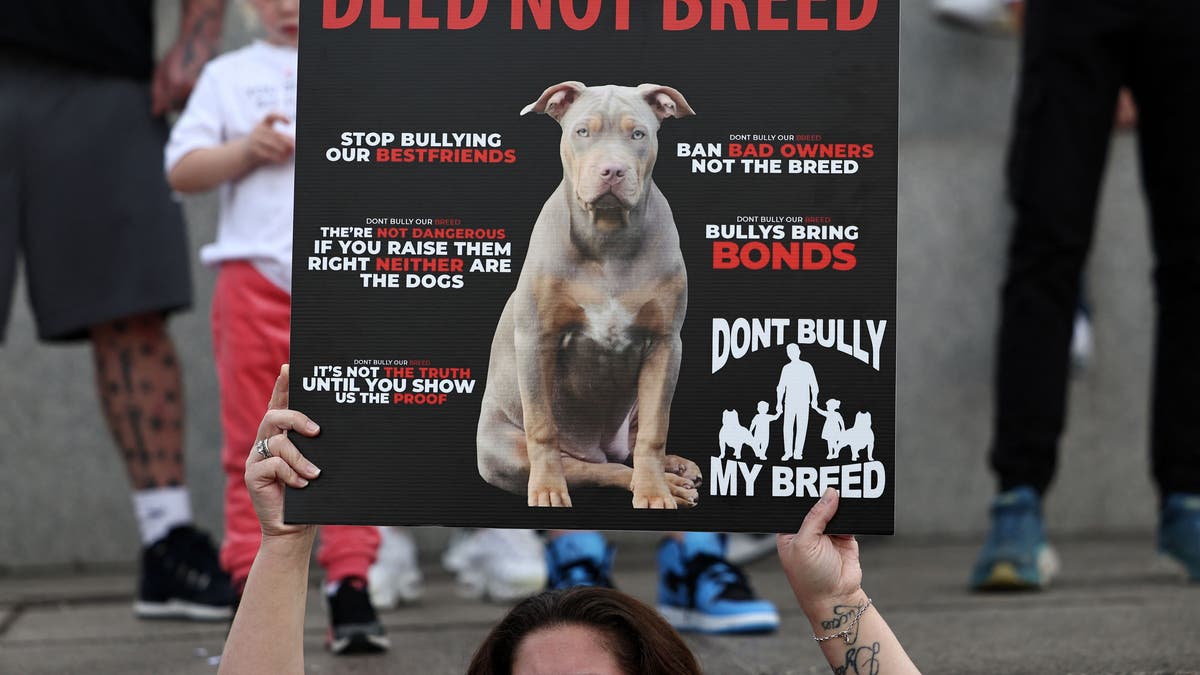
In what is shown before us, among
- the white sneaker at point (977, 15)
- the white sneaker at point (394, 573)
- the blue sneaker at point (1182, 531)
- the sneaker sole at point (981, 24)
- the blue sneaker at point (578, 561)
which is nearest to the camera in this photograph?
the blue sneaker at point (578, 561)

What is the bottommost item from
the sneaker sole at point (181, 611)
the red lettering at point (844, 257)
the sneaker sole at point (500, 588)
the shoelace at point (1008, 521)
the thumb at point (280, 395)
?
the sneaker sole at point (500, 588)

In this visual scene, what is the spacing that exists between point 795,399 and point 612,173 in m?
0.33

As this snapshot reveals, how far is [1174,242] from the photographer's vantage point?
132 inches

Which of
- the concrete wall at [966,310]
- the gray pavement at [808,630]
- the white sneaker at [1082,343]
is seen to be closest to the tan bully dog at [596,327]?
the gray pavement at [808,630]

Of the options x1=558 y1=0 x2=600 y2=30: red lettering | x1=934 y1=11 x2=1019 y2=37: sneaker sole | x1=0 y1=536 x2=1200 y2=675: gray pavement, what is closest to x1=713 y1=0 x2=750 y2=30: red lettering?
x1=558 y1=0 x2=600 y2=30: red lettering

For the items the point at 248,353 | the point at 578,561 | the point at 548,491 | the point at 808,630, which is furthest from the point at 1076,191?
the point at 548,491

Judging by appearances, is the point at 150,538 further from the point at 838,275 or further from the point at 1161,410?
the point at 1161,410

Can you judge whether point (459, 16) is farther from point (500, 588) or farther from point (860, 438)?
point (500, 588)

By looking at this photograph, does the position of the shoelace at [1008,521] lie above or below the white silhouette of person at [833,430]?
below

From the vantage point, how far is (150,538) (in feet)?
10.6

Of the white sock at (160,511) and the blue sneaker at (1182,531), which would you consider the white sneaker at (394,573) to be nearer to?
the white sock at (160,511)

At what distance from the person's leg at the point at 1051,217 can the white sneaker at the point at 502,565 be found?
1.08 meters

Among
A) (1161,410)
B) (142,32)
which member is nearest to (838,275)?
(1161,410)

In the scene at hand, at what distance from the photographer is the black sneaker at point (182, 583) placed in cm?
308
